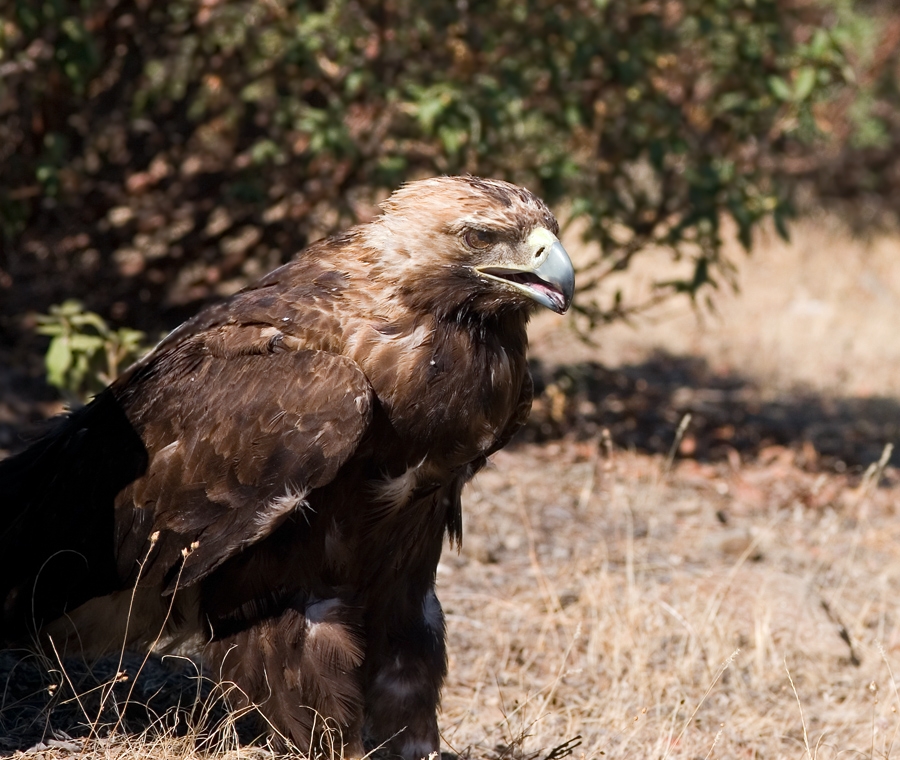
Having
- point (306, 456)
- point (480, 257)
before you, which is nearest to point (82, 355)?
point (306, 456)

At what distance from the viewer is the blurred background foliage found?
6555 millimetres

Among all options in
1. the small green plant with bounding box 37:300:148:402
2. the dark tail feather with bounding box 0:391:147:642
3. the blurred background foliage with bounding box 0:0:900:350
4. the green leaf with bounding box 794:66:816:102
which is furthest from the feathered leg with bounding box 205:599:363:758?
the green leaf with bounding box 794:66:816:102

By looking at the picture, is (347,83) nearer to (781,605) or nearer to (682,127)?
(682,127)

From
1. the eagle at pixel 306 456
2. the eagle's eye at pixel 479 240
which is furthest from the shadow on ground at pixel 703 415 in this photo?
the eagle's eye at pixel 479 240

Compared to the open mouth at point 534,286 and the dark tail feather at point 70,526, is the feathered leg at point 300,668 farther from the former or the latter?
the open mouth at point 534,286

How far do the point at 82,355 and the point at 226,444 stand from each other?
2.39 meters

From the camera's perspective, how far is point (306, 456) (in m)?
3.33

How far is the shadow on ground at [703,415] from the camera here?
7379mm

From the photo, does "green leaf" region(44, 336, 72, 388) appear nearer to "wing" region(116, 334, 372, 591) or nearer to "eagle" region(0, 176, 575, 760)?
"eagle" region(0, 176, 575, 760)

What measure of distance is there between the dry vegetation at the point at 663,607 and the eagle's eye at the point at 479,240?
1432mm

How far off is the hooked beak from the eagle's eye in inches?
2.3

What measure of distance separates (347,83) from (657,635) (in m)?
3.25

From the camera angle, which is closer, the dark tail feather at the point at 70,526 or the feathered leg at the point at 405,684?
the dark tail feather at the point at 70,526

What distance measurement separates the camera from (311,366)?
341 centimetres
